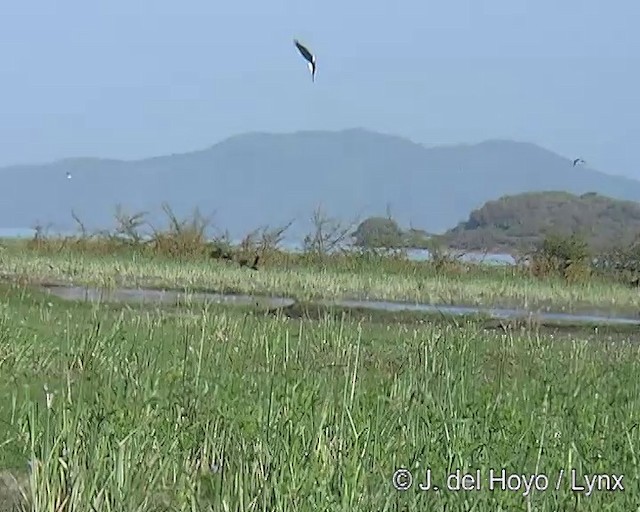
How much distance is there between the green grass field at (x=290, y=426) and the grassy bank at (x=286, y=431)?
11 millimetres

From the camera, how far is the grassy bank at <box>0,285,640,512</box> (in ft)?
17.1

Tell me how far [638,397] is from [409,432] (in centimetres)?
219

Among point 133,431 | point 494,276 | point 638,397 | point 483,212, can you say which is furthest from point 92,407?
point 483,212

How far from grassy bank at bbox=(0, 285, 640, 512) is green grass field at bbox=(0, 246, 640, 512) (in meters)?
0.01

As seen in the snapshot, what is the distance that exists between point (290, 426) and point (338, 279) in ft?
58.5

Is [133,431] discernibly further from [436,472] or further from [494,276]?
[494,276]

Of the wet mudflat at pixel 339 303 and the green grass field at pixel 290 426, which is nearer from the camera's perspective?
the green grass field at pixel 290 426

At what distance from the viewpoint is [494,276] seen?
27.2 m

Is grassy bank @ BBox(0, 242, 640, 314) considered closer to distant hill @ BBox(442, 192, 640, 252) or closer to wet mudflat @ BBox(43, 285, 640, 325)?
wet mudflat @ BBox(43, 285, 640, 325)

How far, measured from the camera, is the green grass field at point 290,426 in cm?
522

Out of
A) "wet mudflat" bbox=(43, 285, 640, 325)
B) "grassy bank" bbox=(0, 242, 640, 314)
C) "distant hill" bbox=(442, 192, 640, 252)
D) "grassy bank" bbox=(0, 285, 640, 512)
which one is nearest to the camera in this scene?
"grassy bank" bbox=(0, 285, 640, 512)

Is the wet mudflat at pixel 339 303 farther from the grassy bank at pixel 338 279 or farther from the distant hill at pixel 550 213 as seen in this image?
the distant hill at pixel 550 213

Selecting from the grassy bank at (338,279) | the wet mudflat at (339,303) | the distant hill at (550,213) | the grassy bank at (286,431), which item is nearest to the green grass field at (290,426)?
the grassy bank at (286,431)

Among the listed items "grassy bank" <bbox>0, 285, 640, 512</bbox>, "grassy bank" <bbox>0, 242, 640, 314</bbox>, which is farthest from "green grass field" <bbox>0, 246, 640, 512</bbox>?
"grassy bank" <bbox>0, 242, 640, 314</bbox>
